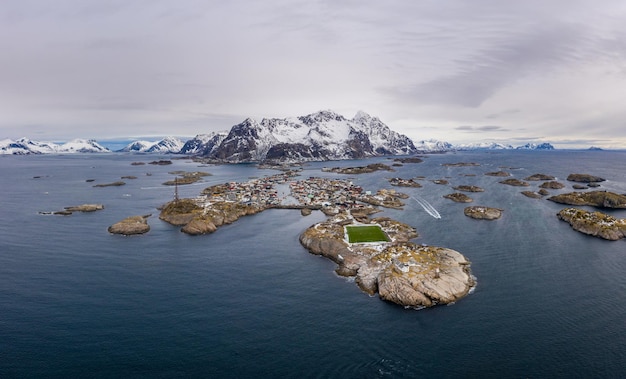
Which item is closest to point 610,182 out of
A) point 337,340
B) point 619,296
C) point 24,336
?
point 619,296

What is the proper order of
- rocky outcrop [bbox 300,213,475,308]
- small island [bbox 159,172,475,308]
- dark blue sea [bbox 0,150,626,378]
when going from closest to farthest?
dark blue sea [bbox 0,150,626,378] → rocky outcrop [bbox 300,213,475,308] → small island [bbox 159,172,475,308]

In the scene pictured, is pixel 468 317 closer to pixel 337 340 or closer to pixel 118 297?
pixel 337 340

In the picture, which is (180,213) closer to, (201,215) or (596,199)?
(201,215)

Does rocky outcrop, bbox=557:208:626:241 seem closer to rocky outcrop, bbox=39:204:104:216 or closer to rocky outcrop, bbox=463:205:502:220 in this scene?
rocky outcrop, bbox=463:205:502:220

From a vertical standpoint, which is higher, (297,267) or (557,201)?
(557,201)

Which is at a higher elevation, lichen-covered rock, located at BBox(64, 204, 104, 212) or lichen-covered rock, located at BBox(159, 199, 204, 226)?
lichen-covered rock, located at BBox(159, 199, 204, 226)

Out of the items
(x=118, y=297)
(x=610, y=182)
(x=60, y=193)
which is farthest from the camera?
(x=610, y=182)

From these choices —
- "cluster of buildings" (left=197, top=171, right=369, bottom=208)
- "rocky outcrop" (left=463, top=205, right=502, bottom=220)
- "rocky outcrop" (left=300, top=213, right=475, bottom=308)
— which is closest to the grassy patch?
"rocky outcrop" (left=300, top=213, right=475, bottom=308)

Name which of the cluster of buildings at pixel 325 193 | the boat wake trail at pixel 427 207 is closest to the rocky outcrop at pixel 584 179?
the boat wake trail at pixel 427 207
